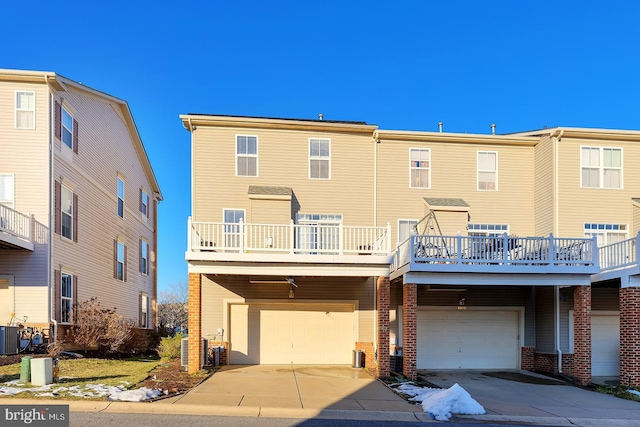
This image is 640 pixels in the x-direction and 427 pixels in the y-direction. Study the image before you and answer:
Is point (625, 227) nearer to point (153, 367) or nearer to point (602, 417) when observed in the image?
point (602, 417)

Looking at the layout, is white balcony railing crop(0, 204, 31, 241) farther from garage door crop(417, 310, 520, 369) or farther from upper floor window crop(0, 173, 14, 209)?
garage door crop(417, 310, 520, 369)

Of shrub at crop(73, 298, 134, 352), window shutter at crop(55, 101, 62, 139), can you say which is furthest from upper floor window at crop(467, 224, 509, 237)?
window shutter at crop(55, 101, 62, 139)

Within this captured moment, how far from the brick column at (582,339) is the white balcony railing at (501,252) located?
989 mm

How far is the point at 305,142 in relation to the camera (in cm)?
1833

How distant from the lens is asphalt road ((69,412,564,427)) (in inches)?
338

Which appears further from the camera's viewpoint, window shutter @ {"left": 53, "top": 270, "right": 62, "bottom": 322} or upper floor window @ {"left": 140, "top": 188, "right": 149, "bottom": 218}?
upper floor window @ {"left": 140, "top": 188, "right": 149, "bottom": 218}

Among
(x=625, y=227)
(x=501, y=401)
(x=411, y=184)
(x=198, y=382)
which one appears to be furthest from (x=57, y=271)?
(x=625, y=227)

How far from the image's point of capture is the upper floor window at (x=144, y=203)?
93.7 ft

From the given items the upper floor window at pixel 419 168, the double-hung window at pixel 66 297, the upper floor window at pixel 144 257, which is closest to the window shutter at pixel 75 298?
the double-hung window at pixel 66 297

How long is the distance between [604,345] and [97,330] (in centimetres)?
1778

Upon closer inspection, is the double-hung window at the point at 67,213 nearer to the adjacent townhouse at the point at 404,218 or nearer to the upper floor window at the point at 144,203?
the adjacent townhouse at the point at 404,218

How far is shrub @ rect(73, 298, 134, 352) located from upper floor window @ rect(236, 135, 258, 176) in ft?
23.1

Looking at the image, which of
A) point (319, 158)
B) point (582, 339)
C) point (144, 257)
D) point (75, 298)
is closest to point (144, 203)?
point (144, 257)

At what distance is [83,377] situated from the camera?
12.6m
